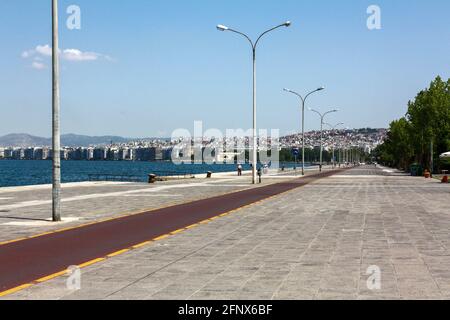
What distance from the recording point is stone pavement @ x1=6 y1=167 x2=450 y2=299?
8148mm

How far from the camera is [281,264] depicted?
34.1 feet

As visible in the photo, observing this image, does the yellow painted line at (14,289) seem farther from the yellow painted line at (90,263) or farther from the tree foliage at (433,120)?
the tree foliage at (433,120)

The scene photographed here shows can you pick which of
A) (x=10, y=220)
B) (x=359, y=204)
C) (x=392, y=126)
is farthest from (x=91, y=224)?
(x=392, y=126)

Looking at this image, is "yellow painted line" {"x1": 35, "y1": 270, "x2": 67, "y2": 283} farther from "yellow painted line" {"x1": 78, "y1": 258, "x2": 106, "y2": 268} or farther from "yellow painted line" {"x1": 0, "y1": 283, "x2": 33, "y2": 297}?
"yellow painted line" {"x1": 78, "y1": 258, "x2": 106, "y2": 268}

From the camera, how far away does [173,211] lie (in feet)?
70.6

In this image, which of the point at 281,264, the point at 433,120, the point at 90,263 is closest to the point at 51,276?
the point at 90,263

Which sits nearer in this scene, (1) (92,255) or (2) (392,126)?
(1) (92,255)

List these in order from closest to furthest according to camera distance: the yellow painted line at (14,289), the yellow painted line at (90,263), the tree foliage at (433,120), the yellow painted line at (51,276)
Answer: the yellow painted line at (14,289), the yellow painted line at (51,276), the yellow painted line at (90,263), the tree foliage at (433,120)

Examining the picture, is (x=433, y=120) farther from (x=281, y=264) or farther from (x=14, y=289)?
(x=14, y=289)

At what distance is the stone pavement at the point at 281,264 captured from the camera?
8.15m

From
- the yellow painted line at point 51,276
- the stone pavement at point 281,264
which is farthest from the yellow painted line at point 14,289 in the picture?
the yellow painted line at point 51,276

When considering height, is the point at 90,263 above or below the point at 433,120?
below

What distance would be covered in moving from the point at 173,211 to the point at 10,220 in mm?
5583
